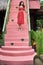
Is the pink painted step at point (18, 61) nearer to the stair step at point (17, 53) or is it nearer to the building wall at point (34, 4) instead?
the stair step at point (17, 53)

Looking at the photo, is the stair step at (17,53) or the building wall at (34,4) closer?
the stair step at (17,53)

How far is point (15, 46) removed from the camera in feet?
33.8

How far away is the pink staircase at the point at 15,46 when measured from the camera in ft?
28.1

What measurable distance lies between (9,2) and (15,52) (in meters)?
5.66

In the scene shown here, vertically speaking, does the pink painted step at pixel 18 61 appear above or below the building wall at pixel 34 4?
below

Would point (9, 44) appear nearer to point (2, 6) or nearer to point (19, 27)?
point (19, 27)

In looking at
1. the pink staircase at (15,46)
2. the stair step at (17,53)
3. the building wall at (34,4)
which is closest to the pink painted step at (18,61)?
the pink staircase at (15,46)

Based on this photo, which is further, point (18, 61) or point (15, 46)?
point (15, 46)

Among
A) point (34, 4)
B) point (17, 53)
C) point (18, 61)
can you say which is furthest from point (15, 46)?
point (34, 4)

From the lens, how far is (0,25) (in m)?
17.4

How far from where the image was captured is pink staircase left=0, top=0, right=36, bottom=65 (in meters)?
8.57

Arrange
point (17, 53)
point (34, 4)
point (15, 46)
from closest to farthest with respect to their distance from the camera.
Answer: point (17, 53), point (15, 46), point (34, 4)

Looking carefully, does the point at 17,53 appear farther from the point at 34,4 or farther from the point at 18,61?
the point at 34,4

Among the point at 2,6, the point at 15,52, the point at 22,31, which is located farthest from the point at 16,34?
the point at 2,6
